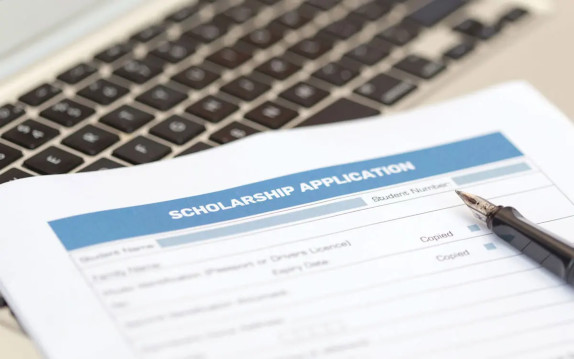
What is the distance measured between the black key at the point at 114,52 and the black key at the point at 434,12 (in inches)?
8.2

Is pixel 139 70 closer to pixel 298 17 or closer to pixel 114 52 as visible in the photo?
pixel 114 52

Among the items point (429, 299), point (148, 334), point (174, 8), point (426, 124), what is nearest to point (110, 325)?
point (148, 334)

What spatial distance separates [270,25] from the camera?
0.68 m

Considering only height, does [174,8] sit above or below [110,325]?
above

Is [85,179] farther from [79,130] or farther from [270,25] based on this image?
[270,25]

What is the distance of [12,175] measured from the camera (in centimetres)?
51

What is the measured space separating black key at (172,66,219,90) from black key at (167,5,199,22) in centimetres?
7

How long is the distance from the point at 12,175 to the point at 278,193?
0.14 m

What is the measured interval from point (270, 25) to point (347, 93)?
0.32 ft

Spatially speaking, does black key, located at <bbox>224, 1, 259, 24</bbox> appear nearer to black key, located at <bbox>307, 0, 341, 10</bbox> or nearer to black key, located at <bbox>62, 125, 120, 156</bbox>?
black key, located at <bbox>307, 0, 341, 10</bbox>

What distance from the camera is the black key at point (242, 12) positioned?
27.0 inches

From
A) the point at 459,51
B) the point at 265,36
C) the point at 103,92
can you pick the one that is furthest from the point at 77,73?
the point at 459,51

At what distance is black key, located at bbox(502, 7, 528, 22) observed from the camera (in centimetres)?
70

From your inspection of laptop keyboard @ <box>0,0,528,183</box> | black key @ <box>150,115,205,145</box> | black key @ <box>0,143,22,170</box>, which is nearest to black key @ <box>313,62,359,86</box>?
laptop keyboard @ <box>0,0,528,183</box>
